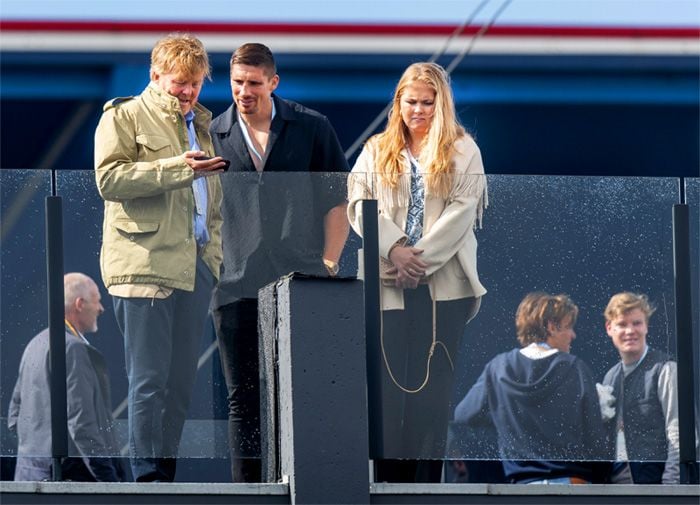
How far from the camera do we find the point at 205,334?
21.5 ft

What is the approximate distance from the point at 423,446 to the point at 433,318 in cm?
48

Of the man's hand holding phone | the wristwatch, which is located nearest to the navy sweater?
the wristwatch

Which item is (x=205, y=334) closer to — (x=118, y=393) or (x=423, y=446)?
(x=118, y=393)

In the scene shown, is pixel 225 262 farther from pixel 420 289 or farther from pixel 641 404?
pixel 641 404

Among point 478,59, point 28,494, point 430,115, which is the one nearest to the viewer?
point 28,494

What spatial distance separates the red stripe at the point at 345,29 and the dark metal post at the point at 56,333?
1244cm

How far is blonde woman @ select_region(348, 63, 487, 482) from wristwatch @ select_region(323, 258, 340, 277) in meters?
0.15

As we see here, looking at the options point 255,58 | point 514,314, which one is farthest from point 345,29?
point 514,314

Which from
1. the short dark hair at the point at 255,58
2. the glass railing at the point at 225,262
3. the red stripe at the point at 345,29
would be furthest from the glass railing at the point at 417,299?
the red stripe at the point at 345,29

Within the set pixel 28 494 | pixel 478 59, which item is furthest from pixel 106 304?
pixel 478 59

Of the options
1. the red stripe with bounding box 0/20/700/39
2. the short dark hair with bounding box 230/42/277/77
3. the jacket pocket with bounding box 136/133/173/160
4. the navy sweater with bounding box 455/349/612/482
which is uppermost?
the red stripe with bounding box 0/20/700/39

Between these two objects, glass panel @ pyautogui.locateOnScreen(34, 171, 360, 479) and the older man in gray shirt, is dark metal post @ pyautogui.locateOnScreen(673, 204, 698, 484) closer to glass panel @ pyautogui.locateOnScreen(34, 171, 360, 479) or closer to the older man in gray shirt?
glass panel @ pyautogui.locateOnScreen(34, 171, 360, 479)

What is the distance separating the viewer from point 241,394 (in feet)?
21.6

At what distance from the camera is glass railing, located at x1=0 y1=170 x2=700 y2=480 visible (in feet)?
21.6
